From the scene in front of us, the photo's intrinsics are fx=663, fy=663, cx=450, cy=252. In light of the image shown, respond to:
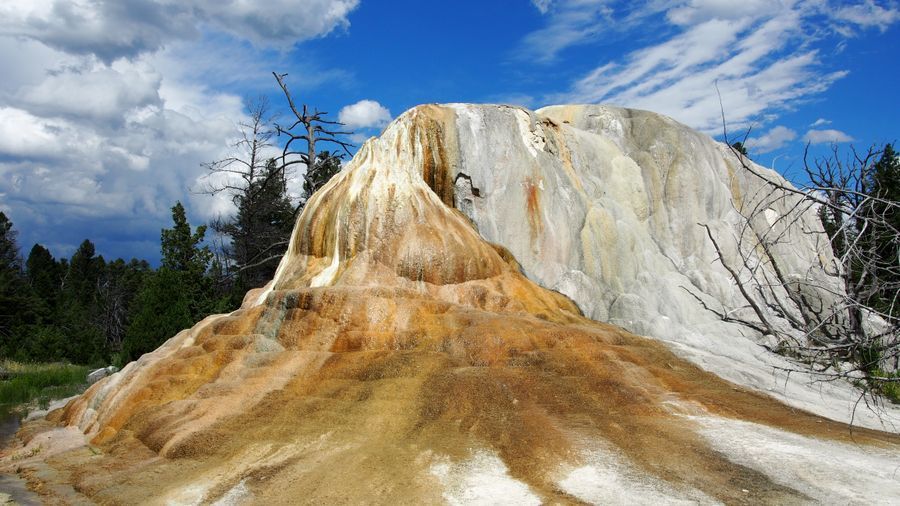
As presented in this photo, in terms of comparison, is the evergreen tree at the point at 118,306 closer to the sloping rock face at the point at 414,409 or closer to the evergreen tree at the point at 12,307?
the evergreen tree at the point at 12,307

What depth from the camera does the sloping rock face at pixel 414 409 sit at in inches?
285

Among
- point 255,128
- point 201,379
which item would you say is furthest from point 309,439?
point 255,128

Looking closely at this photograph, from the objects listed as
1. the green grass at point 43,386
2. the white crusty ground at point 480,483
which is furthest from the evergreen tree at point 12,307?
the white crusty ground at point 480,483

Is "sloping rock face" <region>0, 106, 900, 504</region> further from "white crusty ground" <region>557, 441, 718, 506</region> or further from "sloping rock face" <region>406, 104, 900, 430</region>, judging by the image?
"sloping rock face" <region>406, 104, 900, 430</region>

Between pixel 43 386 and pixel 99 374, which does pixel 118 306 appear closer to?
pixel 99 374

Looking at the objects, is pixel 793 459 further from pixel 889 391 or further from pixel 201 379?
pixel 201 379

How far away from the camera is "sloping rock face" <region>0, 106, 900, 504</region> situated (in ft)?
23.8

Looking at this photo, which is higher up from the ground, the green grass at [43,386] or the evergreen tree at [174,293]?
the evergreen tree at [174,293]

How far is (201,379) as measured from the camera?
10594 mm

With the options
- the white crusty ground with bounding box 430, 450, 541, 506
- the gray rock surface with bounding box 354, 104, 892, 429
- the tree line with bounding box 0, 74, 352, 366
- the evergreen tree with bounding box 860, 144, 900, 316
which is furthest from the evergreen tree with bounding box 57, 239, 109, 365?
the evergreen tree with bounding box 860, 144, 900, 316

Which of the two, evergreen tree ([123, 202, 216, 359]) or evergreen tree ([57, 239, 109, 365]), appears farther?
evergreen tree ([57, 239, 109, 365])

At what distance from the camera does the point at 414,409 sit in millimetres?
8906

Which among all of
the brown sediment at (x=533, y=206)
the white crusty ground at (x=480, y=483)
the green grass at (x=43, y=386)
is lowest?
the green grass at (x=43, y=386)

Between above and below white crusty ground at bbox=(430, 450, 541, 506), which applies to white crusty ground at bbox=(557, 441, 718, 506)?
above
